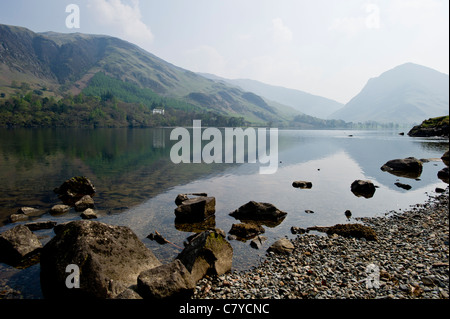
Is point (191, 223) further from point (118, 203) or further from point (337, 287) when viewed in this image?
point (337, 287)

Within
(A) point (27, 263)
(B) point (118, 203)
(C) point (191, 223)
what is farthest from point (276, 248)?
(B) point (118, 203)

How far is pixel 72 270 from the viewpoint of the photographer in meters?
12.9

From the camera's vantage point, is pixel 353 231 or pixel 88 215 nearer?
pixel 353 231

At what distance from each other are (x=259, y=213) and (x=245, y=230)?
4.82m

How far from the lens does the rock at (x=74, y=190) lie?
3262cm

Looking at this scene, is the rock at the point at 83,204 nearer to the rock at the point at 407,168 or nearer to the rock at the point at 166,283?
the rock at the point at 166,283

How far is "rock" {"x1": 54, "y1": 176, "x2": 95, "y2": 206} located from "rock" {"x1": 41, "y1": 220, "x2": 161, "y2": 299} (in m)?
20.6

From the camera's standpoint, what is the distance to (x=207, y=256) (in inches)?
598

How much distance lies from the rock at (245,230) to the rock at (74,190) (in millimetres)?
21950

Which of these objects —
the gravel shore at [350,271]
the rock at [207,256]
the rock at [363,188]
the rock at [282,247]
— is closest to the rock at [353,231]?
the gravel shore at [350,271]

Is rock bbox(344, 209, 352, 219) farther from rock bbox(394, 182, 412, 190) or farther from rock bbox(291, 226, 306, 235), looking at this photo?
rock bbox(394, 182, 412, 190)

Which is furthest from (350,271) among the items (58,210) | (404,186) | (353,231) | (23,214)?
(404,186)

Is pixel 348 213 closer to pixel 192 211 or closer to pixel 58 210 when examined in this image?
pixel 192 211
